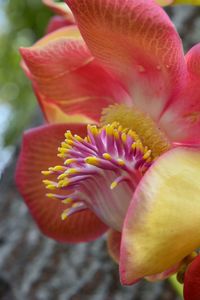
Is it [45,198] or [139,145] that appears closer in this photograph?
[139,145]

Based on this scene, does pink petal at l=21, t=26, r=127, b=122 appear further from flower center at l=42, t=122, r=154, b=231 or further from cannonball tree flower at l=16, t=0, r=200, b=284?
flower center at l=42, t=122, r=154, b=231

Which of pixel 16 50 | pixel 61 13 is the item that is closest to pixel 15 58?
pixel 16 50

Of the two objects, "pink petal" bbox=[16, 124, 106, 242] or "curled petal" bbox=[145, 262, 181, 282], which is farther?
"pink petal" bbox=[16, 124, 106, 242]

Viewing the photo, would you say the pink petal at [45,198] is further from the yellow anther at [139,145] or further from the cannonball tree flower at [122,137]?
the yellow anther at [139,145]

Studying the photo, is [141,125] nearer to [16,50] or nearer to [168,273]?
[168,273]

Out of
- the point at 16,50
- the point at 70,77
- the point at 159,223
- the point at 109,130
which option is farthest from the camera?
the point at 16,50

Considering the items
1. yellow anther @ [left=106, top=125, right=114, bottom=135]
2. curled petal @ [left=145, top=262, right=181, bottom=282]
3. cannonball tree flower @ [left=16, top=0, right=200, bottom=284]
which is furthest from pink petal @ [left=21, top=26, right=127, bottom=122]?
curled petal @ [left=145, top=262, right=181, bottom=282]
